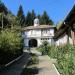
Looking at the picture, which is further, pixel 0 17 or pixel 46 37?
pixel 46 37

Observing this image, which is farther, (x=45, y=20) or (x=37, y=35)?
(x=45, y=20)

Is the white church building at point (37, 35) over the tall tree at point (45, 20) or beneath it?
beneath

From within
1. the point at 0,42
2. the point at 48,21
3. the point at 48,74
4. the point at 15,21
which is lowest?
the point at 48,74

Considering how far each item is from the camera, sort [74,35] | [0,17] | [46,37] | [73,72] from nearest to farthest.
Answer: [73,72]
[74,35]
[0,17]
[46,37]

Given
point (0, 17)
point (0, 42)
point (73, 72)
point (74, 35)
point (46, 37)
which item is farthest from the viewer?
point (46, 37)

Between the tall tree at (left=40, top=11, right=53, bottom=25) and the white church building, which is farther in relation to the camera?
the tall tree at (left=40, top=11, right=53, bottom=25)

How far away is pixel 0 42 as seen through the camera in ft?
68.3

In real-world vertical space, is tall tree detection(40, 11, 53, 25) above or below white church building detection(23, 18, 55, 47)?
above

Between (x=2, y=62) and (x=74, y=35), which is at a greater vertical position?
(x=74, y=35)

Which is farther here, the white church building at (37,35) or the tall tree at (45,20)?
the tall tree at (45,20)

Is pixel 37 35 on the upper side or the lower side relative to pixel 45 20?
lower

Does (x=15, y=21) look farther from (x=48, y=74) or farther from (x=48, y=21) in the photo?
(x=48, y=21)

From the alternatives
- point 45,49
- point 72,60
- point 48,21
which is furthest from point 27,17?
point 72,60

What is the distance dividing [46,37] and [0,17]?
125 feet
